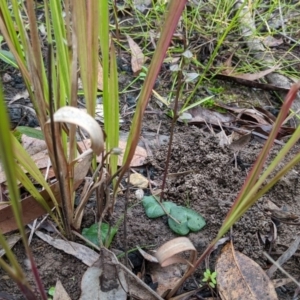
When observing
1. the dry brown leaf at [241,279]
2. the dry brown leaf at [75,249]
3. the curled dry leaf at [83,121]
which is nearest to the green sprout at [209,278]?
the dry brown leaf at [241,279]

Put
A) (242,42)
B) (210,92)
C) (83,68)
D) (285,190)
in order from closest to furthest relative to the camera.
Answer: (83,68)
(285,190)
(210,92)
(242,42)

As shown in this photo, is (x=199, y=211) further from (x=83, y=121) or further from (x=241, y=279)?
(x=83, y=121)

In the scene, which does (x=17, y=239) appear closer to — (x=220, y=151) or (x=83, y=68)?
(x=83, y=68)

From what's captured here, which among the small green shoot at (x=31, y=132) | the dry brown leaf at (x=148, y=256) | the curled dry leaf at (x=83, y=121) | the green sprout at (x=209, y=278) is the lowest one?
the green sprout at (x=209, y=278)

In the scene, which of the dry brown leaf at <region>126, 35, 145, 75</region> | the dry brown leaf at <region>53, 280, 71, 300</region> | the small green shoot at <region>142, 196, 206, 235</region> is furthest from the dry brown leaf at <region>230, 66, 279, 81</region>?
the dry brown leaf at <region>53, 280, 71, 300</region>

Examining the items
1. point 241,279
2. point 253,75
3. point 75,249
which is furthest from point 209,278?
point 253,75

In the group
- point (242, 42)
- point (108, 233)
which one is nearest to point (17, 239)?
point (108, 233)

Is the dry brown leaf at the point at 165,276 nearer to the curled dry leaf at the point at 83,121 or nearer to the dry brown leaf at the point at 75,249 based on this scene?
the dry brown leaf at the point at 75,249
